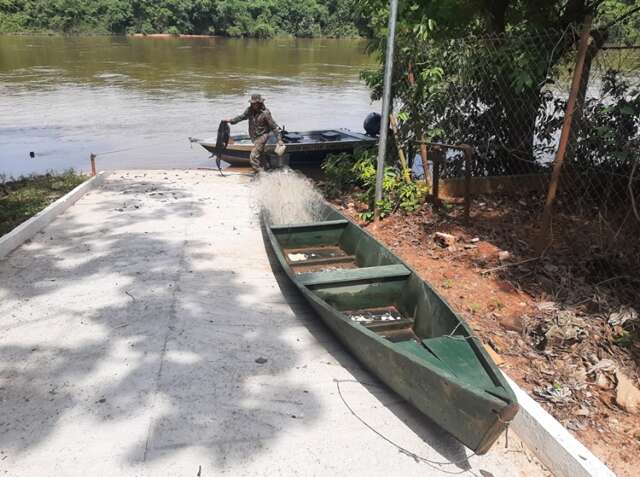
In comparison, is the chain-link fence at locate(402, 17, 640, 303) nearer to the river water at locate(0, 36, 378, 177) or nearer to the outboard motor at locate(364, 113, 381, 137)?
the river water at locate(0, 36, 378, 177)

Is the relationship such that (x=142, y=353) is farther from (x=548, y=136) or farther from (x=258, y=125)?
(x=258, y=125)

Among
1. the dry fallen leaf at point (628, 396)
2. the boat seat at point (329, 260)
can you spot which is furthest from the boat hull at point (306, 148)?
the dry fallen leaf at point (628, 396)

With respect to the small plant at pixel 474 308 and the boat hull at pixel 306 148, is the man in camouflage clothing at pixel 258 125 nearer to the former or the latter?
the boat hull at pixel 306 148

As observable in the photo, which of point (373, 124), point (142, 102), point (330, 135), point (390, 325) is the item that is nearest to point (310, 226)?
point (390, 325)

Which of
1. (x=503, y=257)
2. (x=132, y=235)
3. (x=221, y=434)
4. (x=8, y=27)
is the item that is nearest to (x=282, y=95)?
(x=132, y=235)

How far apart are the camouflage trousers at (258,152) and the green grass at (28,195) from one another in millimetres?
3048

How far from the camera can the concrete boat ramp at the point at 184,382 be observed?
9.71 ft

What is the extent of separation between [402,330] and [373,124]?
853 cm

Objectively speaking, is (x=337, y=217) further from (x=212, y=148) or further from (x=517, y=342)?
(x=212, y=148)

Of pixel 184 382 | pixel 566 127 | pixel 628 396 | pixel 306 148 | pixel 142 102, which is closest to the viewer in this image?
pixel 628 396

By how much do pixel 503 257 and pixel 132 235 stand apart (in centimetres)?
436

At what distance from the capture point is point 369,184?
7.48 metres

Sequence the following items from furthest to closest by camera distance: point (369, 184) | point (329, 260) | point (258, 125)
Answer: point (258, 125) → point (369, 184) → point (329, 260)

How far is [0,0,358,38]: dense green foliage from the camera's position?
61344 mm
